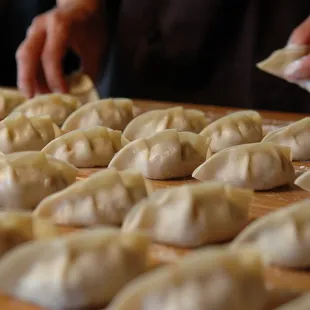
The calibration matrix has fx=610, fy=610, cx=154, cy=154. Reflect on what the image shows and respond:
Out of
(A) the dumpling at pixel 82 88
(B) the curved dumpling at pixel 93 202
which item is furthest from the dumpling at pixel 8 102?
(B) the curved dumpling at pixel 93 202

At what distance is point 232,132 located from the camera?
169 cm

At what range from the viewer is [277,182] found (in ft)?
4.53

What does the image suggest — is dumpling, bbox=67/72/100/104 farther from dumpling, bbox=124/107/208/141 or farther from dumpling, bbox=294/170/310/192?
dumpling, bbox=294/170/310/192

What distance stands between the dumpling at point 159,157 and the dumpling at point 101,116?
441mm

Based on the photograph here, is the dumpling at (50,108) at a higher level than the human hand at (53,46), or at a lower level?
lower

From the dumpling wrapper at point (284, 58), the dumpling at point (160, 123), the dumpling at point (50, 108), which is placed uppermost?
the dumpling wrapper at point (284, 58)

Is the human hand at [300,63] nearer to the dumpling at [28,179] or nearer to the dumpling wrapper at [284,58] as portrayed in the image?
the dumpling wrapper at [284,58]

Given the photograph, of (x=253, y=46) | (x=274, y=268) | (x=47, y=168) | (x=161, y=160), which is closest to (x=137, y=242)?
(x=274, y=268)

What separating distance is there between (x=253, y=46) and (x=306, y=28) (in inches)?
22.7

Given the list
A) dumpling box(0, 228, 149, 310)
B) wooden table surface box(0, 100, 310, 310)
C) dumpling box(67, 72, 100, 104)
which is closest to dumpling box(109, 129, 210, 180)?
wooden table surface box(0, 100, 310, 310)

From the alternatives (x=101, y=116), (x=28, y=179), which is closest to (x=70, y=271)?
(x=28, y=179)

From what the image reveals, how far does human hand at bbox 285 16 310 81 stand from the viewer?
5.91ft

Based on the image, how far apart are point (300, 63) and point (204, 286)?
1.17 meters

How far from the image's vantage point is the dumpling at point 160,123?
1772 mm
